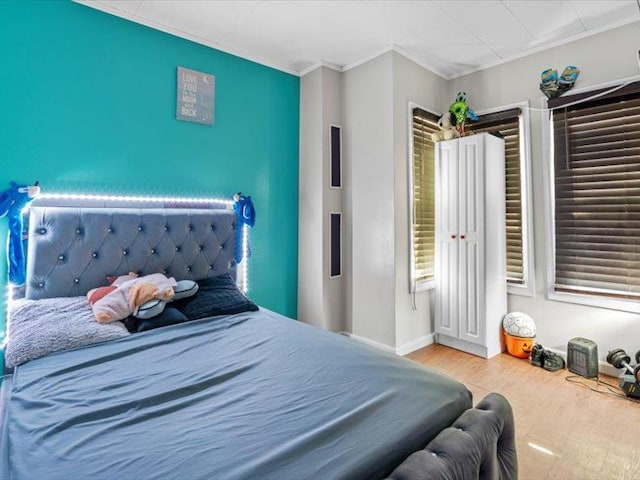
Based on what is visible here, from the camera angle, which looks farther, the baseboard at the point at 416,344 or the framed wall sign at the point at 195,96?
Result: the baseboard at the point at 416,344

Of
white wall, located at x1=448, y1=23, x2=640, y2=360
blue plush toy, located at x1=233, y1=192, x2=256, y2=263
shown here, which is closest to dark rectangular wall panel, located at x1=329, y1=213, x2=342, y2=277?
blue plush toy, located at x1=233, y1=192, x2=256, y2=263

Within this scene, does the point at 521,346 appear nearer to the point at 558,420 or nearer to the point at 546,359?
the point at 546,359

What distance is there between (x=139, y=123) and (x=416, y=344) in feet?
9.16

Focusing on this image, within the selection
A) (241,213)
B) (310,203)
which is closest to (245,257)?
(241,213)

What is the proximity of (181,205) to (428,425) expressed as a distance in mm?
2205

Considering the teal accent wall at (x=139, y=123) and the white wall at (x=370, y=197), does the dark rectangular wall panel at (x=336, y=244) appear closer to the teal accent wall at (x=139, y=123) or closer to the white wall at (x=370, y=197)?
the white wall at (x=370, y=197)

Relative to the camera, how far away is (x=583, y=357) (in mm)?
2578

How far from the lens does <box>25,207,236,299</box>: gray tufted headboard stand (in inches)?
79.4

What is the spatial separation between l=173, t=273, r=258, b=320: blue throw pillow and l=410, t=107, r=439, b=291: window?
1.55 meters

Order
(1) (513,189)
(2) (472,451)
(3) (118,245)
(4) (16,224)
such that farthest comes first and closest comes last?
(1) (513,189), (3) (118,245), (4) (16,224), (2) (472,451)

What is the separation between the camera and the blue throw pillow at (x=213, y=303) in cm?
207

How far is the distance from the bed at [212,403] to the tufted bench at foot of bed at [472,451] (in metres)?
0.06

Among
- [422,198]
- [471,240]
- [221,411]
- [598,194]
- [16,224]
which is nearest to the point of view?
Answer: [221,411]

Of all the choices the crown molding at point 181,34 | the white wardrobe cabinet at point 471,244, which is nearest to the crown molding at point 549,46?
the white wardrobe cabinet at point 471,244
